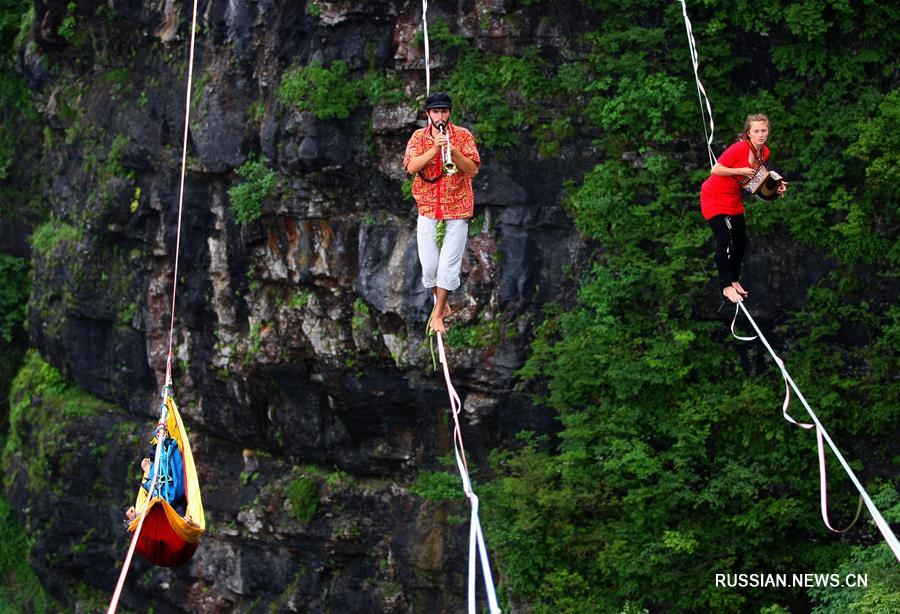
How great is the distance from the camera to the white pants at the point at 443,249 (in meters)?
8.77

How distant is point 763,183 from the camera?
8.44 metres

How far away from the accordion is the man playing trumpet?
1.90 m

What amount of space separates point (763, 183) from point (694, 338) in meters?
4.67

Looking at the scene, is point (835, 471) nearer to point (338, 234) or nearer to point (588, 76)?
point (588, 76)

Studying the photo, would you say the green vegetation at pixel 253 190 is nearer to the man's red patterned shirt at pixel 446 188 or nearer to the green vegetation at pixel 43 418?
the green vegetation at pixel 43 418

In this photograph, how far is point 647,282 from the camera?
43.5 feet

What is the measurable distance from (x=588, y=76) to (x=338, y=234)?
369cm

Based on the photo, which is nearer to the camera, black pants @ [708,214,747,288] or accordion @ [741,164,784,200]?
accordion @ [741,164,784,200]

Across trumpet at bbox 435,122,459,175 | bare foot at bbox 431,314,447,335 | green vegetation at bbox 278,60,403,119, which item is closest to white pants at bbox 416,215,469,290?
bare foot at bbox 431,314,447,335

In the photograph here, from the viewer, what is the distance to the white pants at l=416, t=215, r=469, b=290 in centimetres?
877

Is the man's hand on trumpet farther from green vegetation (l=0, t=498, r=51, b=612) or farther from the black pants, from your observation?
green vegetation (l=0, t=498, r=51, b=612)

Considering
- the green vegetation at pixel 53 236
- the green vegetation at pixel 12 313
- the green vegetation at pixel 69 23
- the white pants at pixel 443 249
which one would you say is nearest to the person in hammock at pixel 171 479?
the white pants at pixel 443 249

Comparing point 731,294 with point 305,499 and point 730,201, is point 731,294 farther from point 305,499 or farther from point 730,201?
point 305,499

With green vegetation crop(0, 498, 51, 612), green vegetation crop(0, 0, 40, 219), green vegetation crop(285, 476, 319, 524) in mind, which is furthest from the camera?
green vegetation crop(0, 0, 40, 219)
